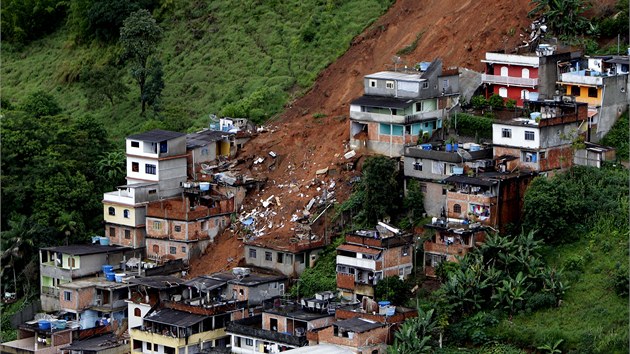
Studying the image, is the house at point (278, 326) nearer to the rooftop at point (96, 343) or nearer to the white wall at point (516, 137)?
the rooftop at point (96, 343)

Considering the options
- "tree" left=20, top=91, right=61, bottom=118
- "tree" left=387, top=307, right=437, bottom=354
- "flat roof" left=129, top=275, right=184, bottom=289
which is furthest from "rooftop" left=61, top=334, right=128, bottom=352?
"tree" left=20, top=91, right=61, bottom=118

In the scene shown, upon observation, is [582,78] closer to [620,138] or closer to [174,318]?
[620,138]

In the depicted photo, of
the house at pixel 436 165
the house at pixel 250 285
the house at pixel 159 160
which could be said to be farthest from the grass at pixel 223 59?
the house at pixel 250 285

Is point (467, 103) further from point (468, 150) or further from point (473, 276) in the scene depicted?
point (473, 276)

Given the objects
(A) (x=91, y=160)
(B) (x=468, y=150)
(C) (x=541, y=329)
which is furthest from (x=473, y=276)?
(A) (x=91, y=160)

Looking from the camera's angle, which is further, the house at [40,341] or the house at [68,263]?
the house at [68,263]

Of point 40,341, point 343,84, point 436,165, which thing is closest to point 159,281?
point 40,341

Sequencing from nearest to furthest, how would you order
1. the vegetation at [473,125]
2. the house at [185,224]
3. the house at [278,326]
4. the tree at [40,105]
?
the house at [278,326], the vegetation at [473,125], the house at [185,224], the tree at [40,105]
